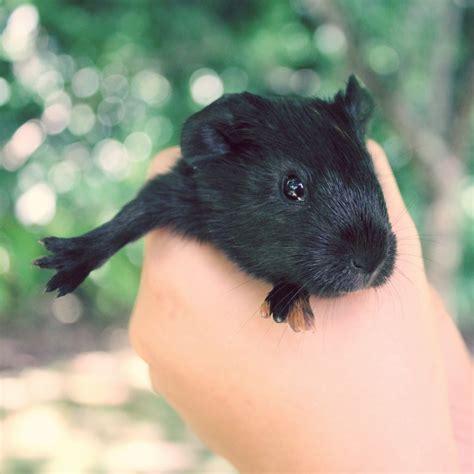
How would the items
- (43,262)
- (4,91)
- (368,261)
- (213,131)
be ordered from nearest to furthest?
1. (368,261)
2. (213,131)
3. (43,262)
4. (4,91)

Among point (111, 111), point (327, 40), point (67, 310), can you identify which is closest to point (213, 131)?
point (111, 111)

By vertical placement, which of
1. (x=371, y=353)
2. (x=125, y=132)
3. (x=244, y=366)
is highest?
(x=125, y=132)

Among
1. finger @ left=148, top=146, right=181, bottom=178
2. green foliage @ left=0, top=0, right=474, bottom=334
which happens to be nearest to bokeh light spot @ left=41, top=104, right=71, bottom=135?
green foliage @ left=0, top=0, right=474, bottom=334

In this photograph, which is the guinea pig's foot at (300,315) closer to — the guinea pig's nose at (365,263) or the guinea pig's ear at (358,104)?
the guinea pig's nose at (365,263)

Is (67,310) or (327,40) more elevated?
(327,40)

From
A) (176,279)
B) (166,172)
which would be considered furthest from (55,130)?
(176,279)

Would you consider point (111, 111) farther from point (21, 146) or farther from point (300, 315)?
point (300, 315)

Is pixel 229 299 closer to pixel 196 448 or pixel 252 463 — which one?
pixel 252 463
